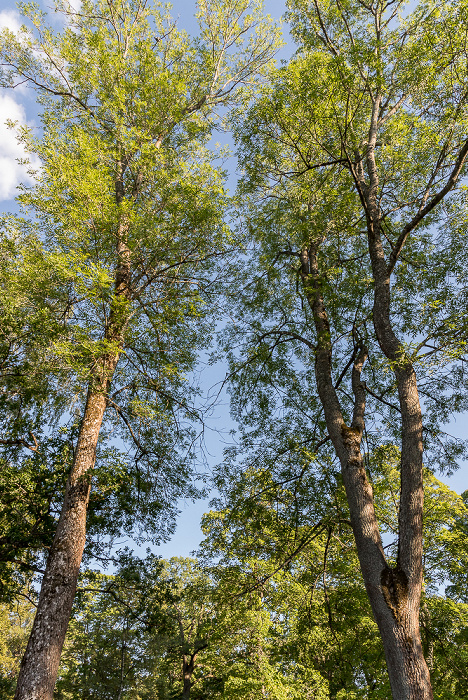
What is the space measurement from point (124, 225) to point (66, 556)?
546 cm

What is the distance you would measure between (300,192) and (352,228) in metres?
1.39

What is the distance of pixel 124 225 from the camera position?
760cm

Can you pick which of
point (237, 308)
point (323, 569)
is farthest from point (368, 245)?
point (323, 569)

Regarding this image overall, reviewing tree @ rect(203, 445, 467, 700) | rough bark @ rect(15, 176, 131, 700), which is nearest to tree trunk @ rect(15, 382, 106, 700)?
rough bark @ rect(15, 176, 131, 700)

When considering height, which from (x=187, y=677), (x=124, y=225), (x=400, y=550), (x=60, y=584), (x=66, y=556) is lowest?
(x=187, y=677)

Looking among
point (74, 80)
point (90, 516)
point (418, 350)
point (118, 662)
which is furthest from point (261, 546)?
point (118, 662)

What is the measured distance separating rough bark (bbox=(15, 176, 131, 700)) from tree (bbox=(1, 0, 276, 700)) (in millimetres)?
14

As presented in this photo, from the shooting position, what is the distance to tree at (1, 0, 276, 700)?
19.0ft

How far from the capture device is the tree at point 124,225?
5.80 m

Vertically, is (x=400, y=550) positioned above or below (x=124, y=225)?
below

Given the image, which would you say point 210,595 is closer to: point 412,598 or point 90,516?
point 90,516

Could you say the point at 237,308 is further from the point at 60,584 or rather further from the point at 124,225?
the point at 60,584

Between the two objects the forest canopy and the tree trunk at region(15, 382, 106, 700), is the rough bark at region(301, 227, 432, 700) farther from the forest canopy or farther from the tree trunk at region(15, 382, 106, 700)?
the tree trunk at region(15, 382, 106, 700)

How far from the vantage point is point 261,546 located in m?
→ 7.82
